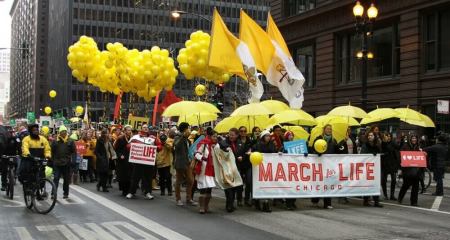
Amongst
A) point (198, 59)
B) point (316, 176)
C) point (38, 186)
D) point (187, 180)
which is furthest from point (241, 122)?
point (198, 59)

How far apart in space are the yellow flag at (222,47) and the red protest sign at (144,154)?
2.73 meters

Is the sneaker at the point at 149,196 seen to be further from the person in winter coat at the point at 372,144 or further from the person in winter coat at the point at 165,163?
the person in winter coat at the point at 372,144

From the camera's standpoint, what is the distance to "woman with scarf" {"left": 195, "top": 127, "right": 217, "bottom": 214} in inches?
462

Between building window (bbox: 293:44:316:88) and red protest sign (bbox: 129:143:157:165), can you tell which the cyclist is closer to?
red protest sign (bbox: 129:143:157:165)

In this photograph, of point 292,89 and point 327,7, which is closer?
point 292,89

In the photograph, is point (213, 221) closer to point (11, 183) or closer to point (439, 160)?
point (11, 183)

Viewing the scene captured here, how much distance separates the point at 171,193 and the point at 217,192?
1.47 metres

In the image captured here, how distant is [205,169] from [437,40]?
17.0 m

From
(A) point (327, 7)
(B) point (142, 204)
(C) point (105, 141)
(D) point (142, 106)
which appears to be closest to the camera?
(B) point (142, 204)

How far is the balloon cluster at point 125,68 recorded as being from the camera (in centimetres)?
2530

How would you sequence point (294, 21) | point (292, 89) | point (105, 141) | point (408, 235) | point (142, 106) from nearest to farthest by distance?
point (408, 235), point (292, 89), point (105, 141), point (294, 21), point (142, 106)

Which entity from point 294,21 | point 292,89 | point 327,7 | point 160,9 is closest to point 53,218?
point 292,89

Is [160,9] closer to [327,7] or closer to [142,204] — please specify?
[327,7]

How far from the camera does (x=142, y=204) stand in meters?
13.1
